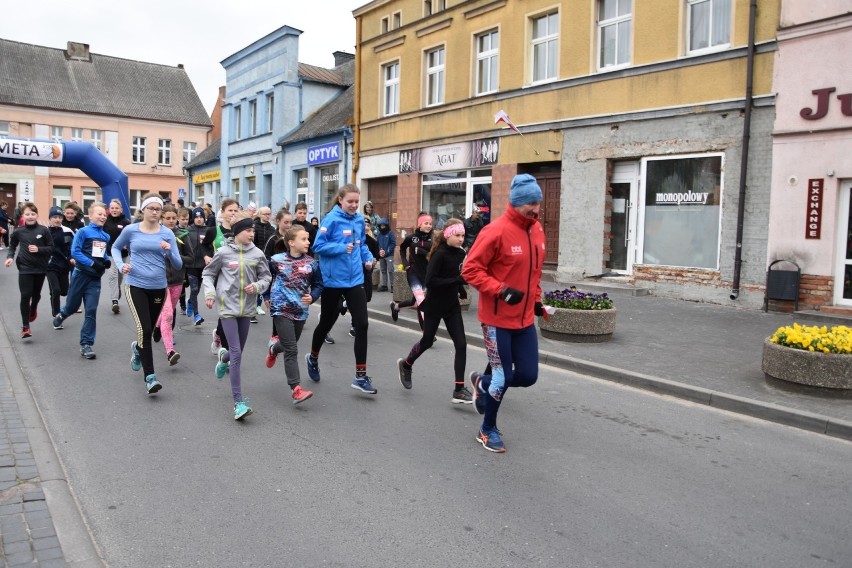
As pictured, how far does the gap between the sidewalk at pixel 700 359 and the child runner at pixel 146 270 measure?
3628mm

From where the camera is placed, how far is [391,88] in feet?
76.3

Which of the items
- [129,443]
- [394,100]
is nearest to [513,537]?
[129,443]

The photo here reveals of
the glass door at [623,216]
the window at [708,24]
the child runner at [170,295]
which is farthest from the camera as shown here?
the glass door at [623,216]

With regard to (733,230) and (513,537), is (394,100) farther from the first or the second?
(513,537)

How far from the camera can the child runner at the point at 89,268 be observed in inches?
332

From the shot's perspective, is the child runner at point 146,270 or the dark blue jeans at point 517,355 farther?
the child runner at point 146,270

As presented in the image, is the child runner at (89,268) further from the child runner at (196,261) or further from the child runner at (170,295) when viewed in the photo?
the child runner at (196,261)

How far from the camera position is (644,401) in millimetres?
7133

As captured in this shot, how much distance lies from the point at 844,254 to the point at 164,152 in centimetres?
5005

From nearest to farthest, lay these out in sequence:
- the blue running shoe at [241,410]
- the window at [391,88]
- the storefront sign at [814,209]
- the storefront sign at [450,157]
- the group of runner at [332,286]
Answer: the group of runner at [332,286] < the blue running shoe at [241,410] < the storefront sign at [814,209] < the storefront sign at [450,157] < the window at [391,88]

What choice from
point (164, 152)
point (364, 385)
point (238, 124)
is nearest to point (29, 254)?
point (364, 385)

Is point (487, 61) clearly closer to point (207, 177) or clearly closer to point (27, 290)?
point (27, 290)

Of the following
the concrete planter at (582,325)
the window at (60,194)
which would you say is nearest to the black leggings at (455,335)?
the concrete planter at (582,325)

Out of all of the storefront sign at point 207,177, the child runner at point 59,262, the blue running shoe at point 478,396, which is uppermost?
the storefront sign at point 207,177
